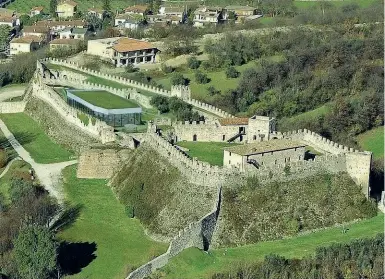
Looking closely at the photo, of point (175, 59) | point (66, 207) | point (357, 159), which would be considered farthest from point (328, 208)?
point (175, 59)

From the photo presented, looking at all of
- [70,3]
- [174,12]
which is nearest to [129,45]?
[174,12]

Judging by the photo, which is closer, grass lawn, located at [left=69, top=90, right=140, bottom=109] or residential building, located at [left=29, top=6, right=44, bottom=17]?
grass lawn, located at [left=69, top=90, right=140, bottom=109]

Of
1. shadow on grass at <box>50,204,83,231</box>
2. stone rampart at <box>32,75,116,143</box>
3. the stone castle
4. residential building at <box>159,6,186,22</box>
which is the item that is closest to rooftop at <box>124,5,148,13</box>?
residential building at <box>159,6,186,22</box>

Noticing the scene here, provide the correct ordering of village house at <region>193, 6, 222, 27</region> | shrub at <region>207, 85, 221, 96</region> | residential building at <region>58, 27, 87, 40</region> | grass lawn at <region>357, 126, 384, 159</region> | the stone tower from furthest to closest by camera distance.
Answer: village house at <region>193, 6, 222, 27</region>, residential building at <region>58, 27, 87, 40</region>, shrub at <region>207, 85, 221, 96</region>, the stone tower, grass lawn at <region>357, 126, 384, 159</region>

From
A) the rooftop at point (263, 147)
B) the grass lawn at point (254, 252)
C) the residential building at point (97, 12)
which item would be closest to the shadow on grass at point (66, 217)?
the grass lawn at point (254, 252)

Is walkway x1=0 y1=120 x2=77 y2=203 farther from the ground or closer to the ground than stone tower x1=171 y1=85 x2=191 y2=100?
closer to the ground

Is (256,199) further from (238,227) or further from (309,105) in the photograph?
(309,105)

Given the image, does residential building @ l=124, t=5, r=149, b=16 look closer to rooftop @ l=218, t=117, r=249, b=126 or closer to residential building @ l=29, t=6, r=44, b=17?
residential building @ l=29, t=6, r=44, b=17
